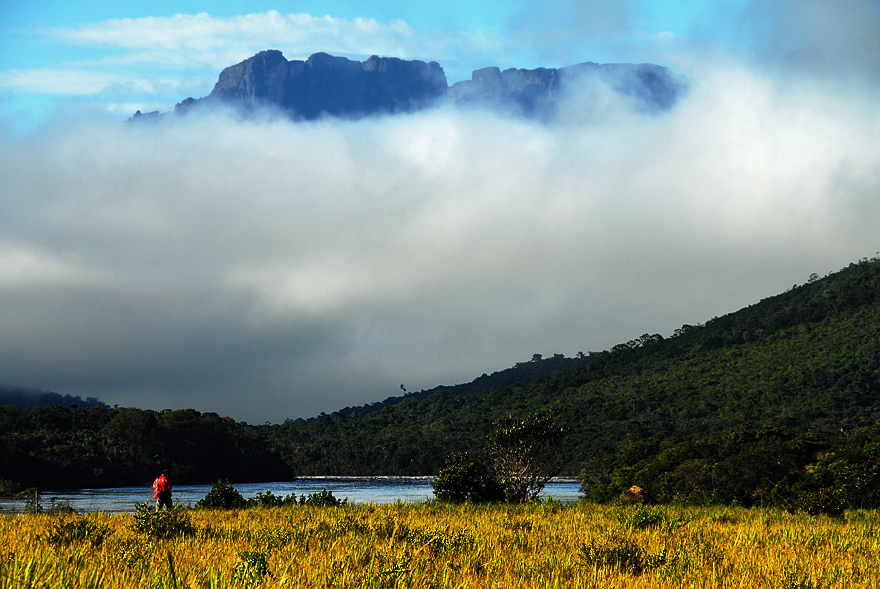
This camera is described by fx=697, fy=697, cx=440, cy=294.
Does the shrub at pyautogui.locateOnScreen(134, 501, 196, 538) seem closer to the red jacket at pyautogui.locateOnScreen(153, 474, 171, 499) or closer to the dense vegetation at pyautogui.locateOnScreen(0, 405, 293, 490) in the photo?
the red jacket at pyautogui.locateOnScreen(153, 474, 171, 499)

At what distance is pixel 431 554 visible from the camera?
1017 cm

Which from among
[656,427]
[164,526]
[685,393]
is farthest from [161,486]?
[685,393]

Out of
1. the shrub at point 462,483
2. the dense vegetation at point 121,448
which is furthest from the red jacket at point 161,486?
the dense vegetation at point 121,448

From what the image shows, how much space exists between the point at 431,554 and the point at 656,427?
10070 cm

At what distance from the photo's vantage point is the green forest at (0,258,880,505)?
150ft

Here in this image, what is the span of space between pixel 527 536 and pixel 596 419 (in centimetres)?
11272

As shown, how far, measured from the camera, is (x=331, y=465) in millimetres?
141375

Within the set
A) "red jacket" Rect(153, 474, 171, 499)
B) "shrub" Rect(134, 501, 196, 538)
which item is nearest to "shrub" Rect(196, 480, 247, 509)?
"red jacket" Rect(153, 474, 171, 499)

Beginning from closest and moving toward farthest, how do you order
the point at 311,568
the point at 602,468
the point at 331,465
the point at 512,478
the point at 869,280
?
1. the point at 311,568
2. the point at 512,478
3. the point at 602,468
4. the point at 869,280
5. the point at 331,465

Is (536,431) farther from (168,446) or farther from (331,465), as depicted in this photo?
(331,465)

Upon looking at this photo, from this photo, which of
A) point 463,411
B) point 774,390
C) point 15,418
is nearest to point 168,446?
point 15,418

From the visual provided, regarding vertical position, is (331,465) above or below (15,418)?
below

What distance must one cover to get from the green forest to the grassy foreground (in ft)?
38.8

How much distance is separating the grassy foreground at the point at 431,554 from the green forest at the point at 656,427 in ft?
38.8
